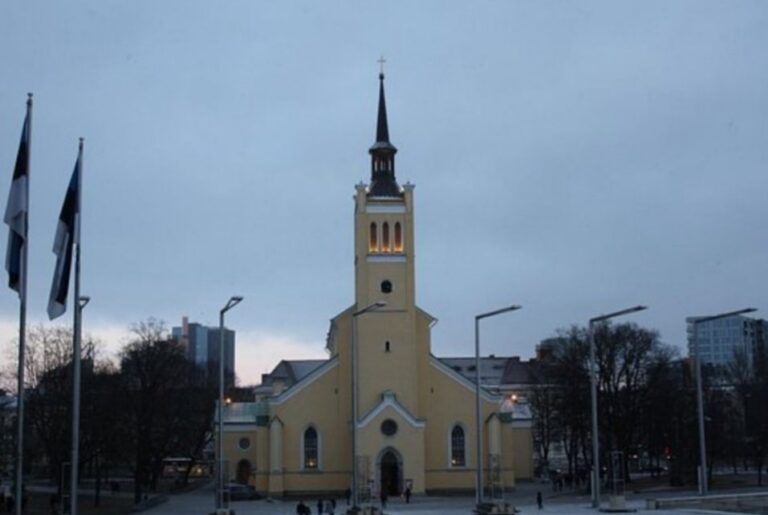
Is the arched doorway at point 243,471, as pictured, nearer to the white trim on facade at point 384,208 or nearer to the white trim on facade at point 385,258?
A: the white trim on facade at point 385,258

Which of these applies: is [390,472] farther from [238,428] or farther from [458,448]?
[238,428]

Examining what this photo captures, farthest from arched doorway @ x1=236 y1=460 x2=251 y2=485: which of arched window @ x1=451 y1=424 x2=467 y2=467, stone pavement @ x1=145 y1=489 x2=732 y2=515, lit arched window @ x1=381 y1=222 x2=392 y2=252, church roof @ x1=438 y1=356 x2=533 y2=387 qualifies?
church roof @ x1=438 y1=356 x2=533 y2=387

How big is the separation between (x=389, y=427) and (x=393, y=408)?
128cm

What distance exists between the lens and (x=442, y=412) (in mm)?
75000

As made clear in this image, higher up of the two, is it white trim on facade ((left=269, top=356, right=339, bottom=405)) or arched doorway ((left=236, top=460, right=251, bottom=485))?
white trim on facade ((left=269, top=356, right=339, bottom=405))

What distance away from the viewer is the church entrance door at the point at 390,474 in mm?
71688

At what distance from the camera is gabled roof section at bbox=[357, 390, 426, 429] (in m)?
71.7

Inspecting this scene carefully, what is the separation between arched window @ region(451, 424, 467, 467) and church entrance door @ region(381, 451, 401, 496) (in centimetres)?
444

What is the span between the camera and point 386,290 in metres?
74.7

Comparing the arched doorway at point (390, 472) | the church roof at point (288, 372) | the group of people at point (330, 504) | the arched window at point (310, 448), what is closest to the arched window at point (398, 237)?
the arched window at point (310, 448)

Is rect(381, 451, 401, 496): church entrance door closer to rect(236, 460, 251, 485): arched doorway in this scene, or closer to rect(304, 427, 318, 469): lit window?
rect(304, 427, 318, 469): lit window

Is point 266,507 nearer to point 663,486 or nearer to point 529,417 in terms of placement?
point 663,486

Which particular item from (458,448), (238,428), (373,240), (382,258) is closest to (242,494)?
(458,448)

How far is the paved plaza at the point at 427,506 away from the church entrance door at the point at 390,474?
2370 mm
